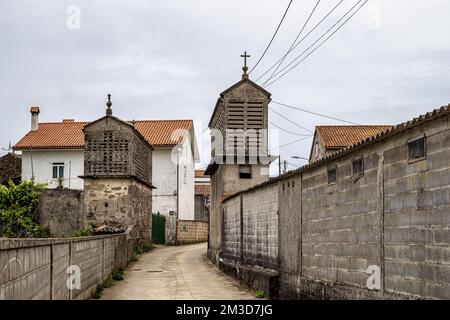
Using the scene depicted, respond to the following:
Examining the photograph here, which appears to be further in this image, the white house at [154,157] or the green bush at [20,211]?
the white house at [154,157]

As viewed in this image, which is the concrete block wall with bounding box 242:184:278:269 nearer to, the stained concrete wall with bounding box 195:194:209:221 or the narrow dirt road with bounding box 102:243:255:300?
the narrow dirt road with bounding box 102:243:255:300

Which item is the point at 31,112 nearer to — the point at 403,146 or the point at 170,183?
the point at 170,183

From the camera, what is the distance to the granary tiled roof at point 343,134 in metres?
38.5

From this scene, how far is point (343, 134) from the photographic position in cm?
3984

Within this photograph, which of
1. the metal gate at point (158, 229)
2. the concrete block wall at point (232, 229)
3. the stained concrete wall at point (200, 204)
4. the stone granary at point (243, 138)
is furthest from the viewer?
the stained concrete wall at point (200, 204)

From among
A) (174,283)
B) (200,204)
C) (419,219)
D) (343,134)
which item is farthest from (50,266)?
(200,204)

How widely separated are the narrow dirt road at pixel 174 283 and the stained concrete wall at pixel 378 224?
2865 mm

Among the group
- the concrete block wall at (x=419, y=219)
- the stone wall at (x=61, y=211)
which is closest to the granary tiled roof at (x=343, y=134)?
the stone wall at (x=61, y=211)

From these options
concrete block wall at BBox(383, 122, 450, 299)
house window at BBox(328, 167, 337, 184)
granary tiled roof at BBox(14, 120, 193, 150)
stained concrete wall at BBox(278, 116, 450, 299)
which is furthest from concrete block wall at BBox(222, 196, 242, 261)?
granary tiled roof at BBox(14, 120, 193, 150)

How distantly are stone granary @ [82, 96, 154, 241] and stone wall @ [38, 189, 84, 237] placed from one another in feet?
19.2

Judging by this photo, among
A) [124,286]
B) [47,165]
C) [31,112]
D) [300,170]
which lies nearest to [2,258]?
[300,170]

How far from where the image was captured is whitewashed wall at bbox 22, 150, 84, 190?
5081 cm

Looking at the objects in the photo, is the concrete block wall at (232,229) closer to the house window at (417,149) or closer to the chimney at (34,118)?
the house window at (417,149)
